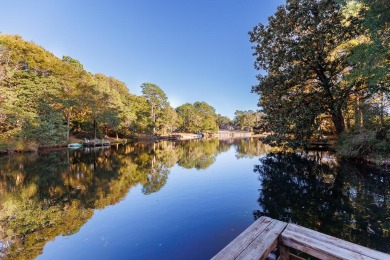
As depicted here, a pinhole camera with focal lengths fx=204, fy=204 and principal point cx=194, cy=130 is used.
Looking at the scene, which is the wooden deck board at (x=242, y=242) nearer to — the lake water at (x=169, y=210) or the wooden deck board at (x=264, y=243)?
the wooden deck board at (x=264, y=243)

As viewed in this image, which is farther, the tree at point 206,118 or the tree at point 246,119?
the tree at point 246,119

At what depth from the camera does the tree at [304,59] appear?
1191 cm

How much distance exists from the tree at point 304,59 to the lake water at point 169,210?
347cm

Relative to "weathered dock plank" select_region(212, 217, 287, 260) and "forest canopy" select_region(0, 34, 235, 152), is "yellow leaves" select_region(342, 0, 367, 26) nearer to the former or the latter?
"weathered dock plank" select_region(212, 217, 287, 260)

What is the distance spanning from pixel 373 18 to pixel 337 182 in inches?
292

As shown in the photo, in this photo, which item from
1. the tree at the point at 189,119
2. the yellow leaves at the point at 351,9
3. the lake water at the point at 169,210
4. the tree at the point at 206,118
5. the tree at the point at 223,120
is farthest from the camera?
the tree at the point at 223,120

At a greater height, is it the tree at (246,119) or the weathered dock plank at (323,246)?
the tree at (246,119)

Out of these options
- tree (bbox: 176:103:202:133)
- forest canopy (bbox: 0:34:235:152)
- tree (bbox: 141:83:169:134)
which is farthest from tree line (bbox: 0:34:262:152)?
tree (bbox: 176:103:202:133)

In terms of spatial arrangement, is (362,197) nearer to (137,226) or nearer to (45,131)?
(137,226)

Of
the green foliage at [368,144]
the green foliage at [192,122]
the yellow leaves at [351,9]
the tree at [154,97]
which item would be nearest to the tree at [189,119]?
the green foliage at [192,122]

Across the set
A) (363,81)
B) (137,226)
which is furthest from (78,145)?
(363,81)

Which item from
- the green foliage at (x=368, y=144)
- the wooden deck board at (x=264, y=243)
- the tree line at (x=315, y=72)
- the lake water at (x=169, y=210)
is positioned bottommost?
the lake water at (x=169, y=210)

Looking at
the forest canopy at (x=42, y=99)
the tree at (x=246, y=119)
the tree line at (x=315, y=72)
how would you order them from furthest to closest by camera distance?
the tree at (x=246, y=119)
the forest canopy at (x=42, y=99)
the tree line at (x=315, y=72)

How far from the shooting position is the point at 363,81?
477 inches
